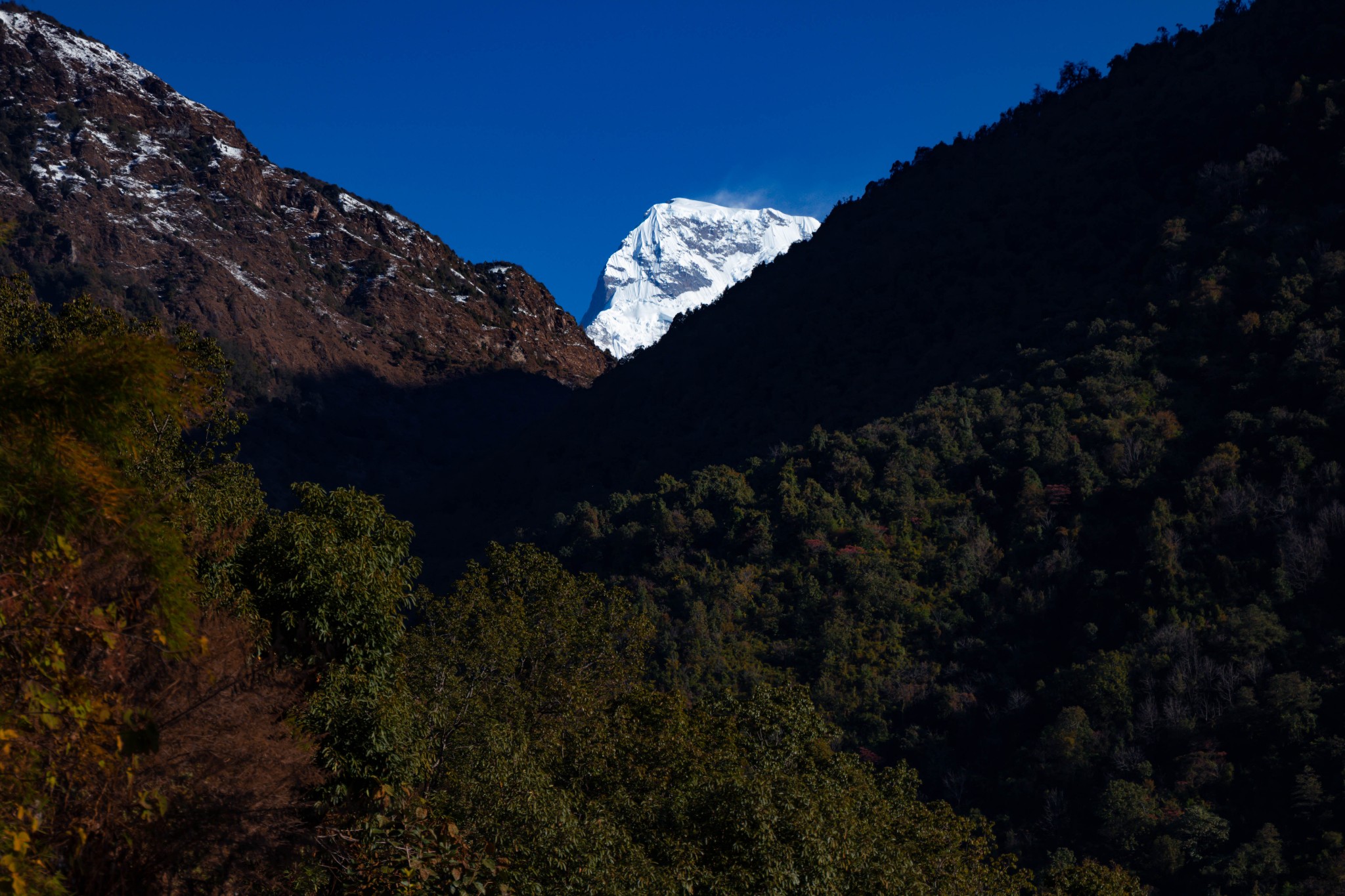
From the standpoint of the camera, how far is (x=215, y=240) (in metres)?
78.5

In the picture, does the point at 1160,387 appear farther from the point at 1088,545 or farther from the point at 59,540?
the point at 59,540

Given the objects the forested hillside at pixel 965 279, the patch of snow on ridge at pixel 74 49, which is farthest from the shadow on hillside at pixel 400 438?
the patch of snow on ridge at pixel 74 49

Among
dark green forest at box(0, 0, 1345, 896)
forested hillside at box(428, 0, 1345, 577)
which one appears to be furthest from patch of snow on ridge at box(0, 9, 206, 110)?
forested hillside at box(428, 0, 1345, 577)

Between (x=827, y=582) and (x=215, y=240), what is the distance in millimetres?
60690

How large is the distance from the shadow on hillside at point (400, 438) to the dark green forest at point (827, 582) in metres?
1.85

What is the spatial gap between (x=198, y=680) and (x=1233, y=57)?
8326 cm

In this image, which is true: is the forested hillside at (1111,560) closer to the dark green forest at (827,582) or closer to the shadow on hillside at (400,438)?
the dark green forest at (827,582)

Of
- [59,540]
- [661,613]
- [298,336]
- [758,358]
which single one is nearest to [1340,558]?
[661,613]

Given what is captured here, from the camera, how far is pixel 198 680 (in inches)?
480

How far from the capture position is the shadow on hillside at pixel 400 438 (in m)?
63.8

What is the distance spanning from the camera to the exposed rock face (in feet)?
228

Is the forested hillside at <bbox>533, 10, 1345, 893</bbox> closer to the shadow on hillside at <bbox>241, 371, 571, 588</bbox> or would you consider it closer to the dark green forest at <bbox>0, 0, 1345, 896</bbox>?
the dark green forest at <bbox>0, 0, 1345, 896</bbox>

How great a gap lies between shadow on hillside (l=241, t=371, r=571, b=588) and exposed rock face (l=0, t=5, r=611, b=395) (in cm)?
213

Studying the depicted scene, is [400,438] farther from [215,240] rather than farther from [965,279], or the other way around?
[965,279]
